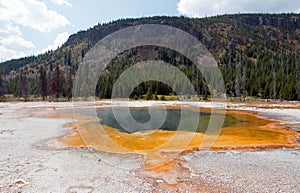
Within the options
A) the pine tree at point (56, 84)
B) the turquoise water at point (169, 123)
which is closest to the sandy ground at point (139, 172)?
the turquoise water at point (169, 123)

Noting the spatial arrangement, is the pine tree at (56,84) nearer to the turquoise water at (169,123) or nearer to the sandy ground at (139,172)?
the turquoise water at (169,123)

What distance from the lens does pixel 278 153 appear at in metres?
18.4

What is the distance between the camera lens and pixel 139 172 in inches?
563

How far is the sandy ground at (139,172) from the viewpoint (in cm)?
1200

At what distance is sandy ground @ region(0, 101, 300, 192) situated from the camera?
39.4 ft

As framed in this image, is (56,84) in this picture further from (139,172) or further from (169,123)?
(139,172)

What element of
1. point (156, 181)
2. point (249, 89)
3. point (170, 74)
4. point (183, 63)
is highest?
point (183, 63)

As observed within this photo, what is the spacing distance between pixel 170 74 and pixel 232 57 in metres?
77.1

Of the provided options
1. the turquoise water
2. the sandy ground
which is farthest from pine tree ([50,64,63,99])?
the sandy ground

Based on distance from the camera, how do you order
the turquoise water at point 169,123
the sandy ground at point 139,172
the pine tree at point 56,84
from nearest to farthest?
the sandy ground at point 139,172 < the turquoise water at point 169,123 < the pine tree at point 56,84

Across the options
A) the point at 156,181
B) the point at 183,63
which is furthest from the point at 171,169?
the point at 183,63

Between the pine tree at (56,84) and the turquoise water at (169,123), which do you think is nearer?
the turquoise water at (169,123)

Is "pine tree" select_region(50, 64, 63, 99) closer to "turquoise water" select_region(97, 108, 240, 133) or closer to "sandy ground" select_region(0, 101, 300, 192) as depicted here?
"turquoise water" select_region(97, 108, 240, 133)

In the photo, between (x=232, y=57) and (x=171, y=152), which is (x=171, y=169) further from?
(x=232, y=57)
